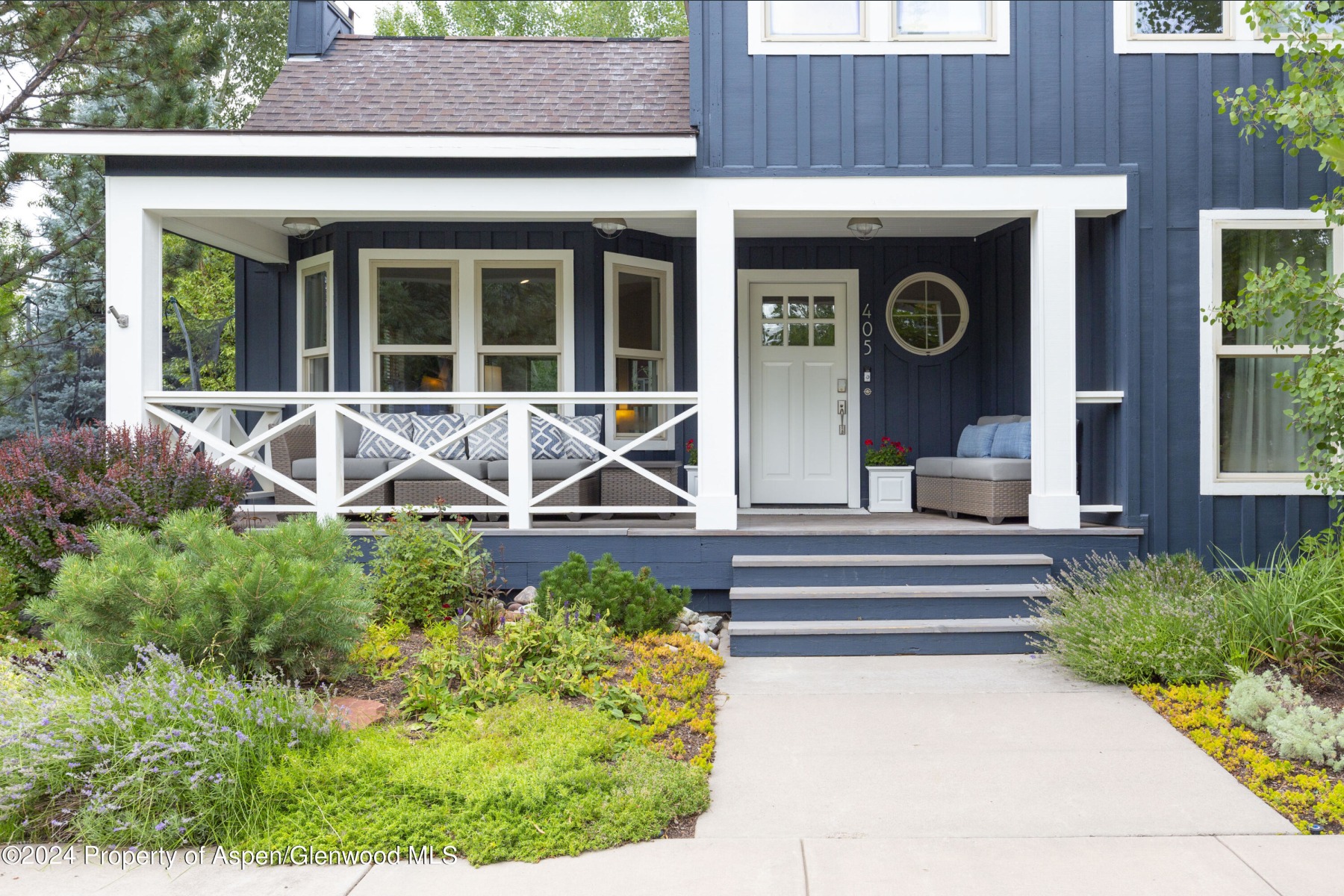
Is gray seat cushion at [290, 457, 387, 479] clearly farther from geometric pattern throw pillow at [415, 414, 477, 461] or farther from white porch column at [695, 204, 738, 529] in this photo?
white porch column at [695, 204, 738, 529]

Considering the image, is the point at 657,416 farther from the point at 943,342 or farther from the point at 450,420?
the point at 943,342

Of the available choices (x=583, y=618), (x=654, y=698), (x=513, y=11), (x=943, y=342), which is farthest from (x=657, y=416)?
(x=513, y=11)

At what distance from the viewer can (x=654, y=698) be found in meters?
4.00

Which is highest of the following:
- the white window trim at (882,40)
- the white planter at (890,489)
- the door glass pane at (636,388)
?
the white window trim at (882,40)

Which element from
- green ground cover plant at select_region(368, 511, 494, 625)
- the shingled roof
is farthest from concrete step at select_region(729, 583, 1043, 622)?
the shingled roof

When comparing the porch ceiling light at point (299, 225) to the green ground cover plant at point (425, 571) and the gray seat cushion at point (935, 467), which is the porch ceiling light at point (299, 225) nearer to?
the green ground cover plant at point (425, 571)

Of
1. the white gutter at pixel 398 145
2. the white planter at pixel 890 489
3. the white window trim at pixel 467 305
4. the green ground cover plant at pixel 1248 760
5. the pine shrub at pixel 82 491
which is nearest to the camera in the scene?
the green ground cover plant at pixel 1248 760

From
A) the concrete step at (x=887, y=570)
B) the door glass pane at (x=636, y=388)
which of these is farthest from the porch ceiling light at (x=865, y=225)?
the concrete step at (x=887, y=570)

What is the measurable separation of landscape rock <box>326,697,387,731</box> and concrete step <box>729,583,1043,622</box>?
7.13 feet

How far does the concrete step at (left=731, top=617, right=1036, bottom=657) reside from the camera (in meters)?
5.10

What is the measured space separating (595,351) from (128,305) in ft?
10.8

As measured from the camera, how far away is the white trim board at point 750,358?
790 cm

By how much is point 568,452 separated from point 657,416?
1.35 meters

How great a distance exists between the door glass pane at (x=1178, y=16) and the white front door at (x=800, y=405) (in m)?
2.98
